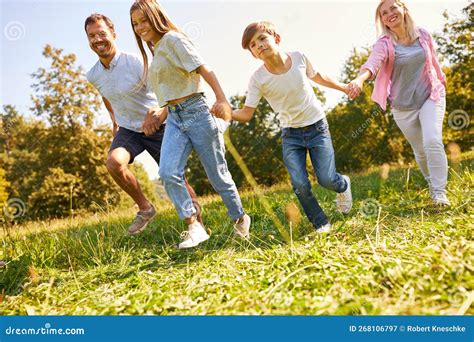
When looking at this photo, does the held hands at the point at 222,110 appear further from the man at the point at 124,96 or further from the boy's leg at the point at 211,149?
the man at the point at 124,96

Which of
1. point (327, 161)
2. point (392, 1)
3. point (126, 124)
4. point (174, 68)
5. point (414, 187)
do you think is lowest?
point (414, 187)

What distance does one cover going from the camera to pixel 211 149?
134 inches

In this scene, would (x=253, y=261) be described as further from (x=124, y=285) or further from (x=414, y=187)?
(x=414, y=187)

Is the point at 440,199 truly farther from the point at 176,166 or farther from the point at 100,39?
the point at 100,39

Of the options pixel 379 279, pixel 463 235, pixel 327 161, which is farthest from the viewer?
pixel 327 161

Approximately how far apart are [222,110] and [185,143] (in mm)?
461

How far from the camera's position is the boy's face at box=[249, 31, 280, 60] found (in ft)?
11.5

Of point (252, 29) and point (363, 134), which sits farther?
point (363, 134)

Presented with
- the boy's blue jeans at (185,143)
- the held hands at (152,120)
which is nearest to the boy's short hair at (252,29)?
the boy's blue jeans at (185,143)

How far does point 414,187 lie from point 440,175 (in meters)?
1.24

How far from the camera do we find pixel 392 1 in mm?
3896

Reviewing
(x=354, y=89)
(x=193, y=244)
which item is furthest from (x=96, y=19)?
(x=354, y=89)
